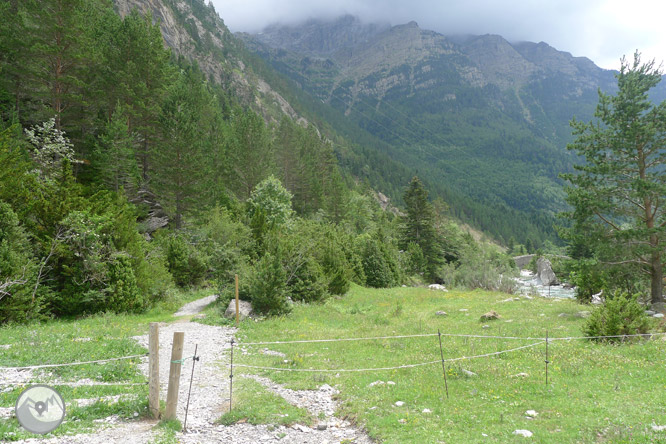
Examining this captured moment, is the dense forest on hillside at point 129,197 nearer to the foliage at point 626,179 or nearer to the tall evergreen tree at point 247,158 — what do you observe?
the tall evergreen tree at point 247,158

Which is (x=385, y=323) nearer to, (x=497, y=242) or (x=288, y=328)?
(x=288, y=328)

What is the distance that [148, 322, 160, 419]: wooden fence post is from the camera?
756cm

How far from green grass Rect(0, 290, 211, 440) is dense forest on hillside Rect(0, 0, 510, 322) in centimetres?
280

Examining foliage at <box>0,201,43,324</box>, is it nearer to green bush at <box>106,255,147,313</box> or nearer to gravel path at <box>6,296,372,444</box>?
green bush at <box>106,255,147,313</box>

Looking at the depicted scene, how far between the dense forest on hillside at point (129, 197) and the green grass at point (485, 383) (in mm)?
8128

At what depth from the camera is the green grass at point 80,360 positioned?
746cm

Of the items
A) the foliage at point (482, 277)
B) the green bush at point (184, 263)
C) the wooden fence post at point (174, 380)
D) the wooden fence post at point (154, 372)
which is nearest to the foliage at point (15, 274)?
the wooden fence post at point (154, 372)

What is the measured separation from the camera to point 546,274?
7444cm

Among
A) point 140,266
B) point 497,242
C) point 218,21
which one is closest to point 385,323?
point 140,266

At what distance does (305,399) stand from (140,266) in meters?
16.2

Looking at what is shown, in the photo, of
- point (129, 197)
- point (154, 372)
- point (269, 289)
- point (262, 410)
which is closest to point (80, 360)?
point (154, 372)

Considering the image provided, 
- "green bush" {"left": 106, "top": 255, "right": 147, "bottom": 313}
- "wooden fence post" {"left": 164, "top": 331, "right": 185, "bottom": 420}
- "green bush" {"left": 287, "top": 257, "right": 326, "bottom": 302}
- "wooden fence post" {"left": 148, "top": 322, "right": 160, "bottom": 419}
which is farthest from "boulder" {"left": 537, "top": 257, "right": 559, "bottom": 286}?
"wooden fence post" {"left": 148, "top": 322, "right": 160, "bottom": 419}

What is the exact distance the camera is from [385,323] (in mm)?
20516

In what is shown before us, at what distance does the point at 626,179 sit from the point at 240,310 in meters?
23.4
